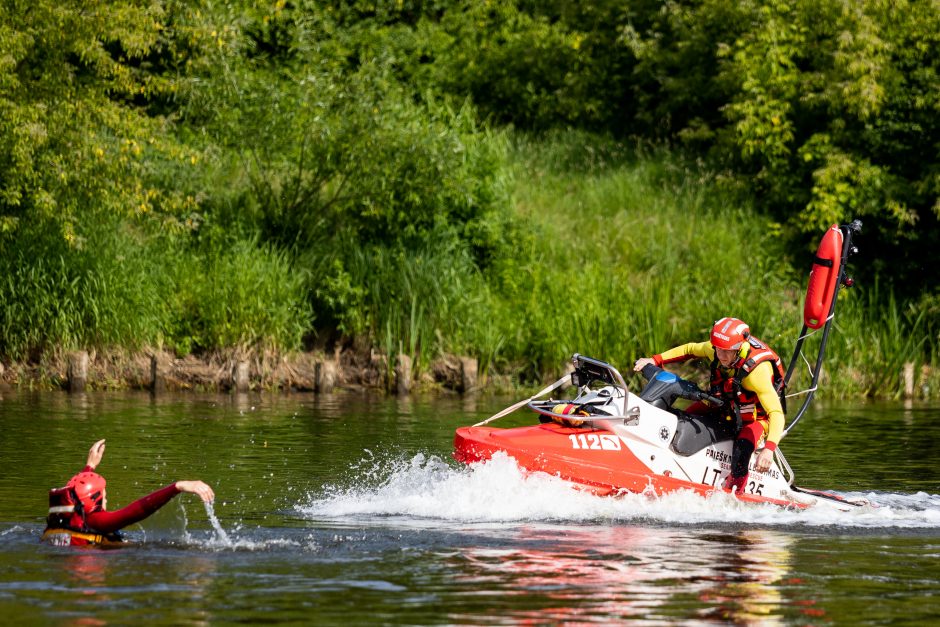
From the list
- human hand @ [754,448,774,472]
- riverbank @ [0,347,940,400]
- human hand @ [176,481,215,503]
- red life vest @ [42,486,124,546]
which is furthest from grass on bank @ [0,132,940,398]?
human hand @ [176,481,215,503]

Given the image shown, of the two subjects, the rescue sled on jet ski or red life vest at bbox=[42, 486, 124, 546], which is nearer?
red life vest at bbox=[42, 486, 124, 546]

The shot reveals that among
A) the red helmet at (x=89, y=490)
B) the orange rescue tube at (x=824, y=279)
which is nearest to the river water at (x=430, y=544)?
the red helmet at (x=89, y=490)

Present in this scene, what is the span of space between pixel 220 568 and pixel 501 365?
1609cm

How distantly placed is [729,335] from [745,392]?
619mm

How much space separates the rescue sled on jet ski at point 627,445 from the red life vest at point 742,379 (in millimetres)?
148

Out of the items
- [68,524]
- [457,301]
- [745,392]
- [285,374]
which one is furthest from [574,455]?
[457,301]

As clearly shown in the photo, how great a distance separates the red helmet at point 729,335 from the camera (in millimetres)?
12289

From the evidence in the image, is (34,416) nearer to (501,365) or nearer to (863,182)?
(501,365)

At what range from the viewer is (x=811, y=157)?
28.6m

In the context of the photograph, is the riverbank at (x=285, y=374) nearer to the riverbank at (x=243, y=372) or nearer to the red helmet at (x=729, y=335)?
the riverbank at (x=243, y=372)

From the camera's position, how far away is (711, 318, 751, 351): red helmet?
12289mm

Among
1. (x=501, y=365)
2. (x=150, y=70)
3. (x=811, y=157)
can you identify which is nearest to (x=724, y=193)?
(x=811, y=157)

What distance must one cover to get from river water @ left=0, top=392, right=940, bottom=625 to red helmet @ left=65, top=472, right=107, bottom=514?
0.34 metres

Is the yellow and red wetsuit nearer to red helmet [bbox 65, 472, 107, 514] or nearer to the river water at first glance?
the river water
